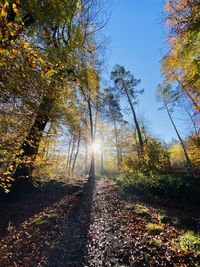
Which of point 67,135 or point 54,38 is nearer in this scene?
point 54,38

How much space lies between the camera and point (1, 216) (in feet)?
29.3

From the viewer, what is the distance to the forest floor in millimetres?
4680

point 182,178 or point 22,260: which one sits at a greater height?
point 182,178

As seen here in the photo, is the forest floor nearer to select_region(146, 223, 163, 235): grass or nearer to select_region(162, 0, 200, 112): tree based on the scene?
select_region(146, 223, 163, 235): grass

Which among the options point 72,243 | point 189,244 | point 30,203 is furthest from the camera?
point 30,203

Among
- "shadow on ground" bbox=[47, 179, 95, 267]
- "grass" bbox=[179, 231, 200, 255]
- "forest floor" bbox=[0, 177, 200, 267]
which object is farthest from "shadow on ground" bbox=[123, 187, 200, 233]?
"shadow on ground" bbox=[47, 179, 95, 267]

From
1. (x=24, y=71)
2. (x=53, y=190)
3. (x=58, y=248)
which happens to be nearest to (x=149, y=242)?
(x=58, y=248)

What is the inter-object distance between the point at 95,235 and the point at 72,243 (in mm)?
830

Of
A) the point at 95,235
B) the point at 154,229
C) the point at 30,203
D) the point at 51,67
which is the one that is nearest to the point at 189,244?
the point at 154,229

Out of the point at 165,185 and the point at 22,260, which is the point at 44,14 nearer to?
the point at 22,260

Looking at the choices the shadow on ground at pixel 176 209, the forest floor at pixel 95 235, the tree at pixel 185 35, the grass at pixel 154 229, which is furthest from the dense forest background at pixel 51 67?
the grass at pixel 154 229

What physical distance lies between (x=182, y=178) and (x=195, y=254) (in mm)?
7399

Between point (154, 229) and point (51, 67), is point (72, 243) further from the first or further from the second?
point (51, 67)

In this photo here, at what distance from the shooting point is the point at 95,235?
614cm
